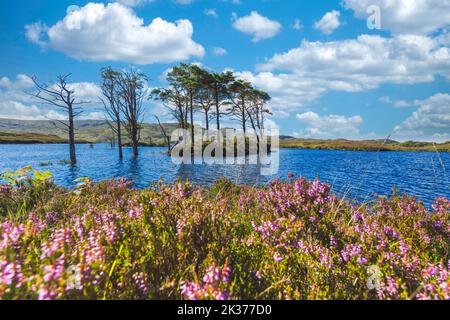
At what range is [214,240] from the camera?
104 inches

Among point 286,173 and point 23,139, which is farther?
point 23,139

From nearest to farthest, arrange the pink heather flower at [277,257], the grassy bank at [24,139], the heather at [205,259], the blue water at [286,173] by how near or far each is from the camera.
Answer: the heather at [205,259], the pink heather flower at [277,257], the blue water at [286,173], the grassy bank at [24,139]

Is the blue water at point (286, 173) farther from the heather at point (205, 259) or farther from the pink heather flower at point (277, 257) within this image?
the pink heather flower at point (277, 257)

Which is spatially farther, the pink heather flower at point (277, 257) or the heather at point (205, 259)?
the pink heather flower at point (277, 257)

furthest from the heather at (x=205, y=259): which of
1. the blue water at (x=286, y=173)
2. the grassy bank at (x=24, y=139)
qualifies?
the grassy bank at (x=24, y=139)

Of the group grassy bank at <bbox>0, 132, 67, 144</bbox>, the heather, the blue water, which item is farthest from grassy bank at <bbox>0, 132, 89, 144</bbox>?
the heather

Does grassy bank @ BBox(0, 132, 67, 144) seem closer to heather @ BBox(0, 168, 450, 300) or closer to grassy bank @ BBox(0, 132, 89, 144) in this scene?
grassy bank @ BBox(0, 132, 89, 144)

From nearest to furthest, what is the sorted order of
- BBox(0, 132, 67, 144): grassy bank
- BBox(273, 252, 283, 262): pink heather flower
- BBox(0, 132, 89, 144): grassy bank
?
BBox(273, 252, 283, 262): pink heather flower < BBox(0, 132, 67, 144): grassy bank < BBox(0, 132, 89, 144): grassy bank

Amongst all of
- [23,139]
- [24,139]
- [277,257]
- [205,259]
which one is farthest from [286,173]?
[23,139]

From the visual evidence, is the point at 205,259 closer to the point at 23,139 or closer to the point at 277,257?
the point at 277,257

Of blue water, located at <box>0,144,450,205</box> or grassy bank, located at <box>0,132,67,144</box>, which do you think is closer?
blue water, located at <box>0,144,450,205</box>

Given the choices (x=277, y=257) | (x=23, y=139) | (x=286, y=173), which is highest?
(x=23, y=139)
